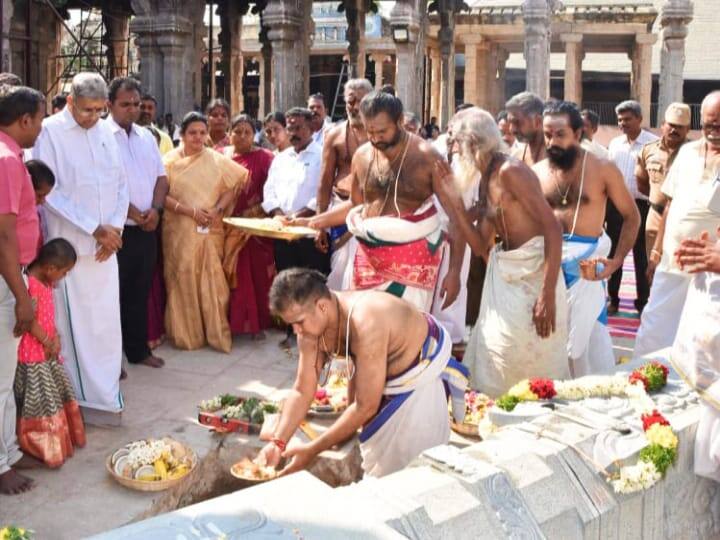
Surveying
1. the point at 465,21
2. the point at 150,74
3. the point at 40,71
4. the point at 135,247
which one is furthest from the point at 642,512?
the point at 465,21

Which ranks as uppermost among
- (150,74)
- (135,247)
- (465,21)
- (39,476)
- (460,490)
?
(465,21)

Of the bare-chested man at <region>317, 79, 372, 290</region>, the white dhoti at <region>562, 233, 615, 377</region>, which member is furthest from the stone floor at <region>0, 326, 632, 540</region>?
the white dhoti at <region>562, 233, 615, 377</region>

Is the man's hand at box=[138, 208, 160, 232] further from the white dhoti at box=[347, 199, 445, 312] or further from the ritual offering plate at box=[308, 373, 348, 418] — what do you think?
the ritual offering plate at box=[308, 373, 348, 418]

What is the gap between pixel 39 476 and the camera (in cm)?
373

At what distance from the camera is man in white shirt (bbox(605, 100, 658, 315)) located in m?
7.52

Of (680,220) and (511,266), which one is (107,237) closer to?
(511,266)

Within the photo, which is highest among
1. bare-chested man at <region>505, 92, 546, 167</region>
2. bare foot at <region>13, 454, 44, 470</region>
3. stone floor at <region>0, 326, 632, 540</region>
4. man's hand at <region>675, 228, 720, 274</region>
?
bare-chested man at <region>505, 92, 546, 167</region>

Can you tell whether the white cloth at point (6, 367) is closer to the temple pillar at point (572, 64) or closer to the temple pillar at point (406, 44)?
the temple pillar at point (406, 44)

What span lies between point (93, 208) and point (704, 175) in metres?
3.34

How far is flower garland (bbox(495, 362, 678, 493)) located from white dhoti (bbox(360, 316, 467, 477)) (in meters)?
0.39

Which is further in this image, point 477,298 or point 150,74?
point 150,74

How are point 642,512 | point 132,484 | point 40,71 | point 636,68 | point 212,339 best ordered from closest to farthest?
point 642,512
point 132,484
point 212,339
point 40,71
point 636,68

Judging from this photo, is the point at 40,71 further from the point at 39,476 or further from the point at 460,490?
the point at 460,490

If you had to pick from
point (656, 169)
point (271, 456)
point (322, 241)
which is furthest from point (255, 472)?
point (656, 169)
